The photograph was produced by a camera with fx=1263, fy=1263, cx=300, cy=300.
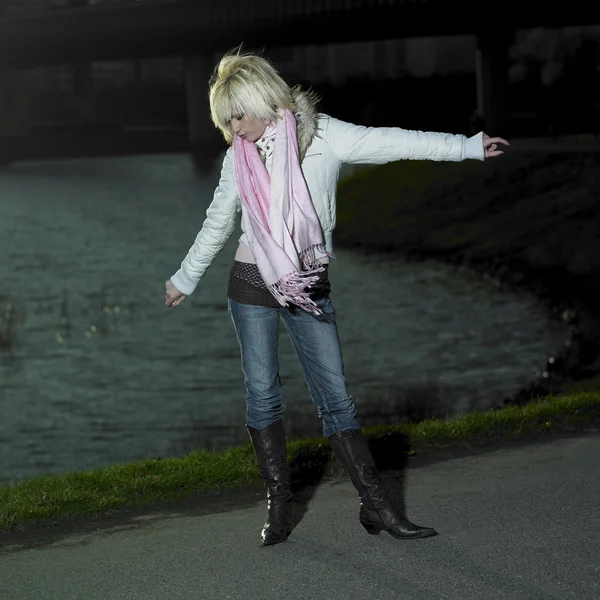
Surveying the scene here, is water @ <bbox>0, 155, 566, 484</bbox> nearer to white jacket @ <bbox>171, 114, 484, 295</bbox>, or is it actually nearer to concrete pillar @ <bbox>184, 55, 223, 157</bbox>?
concrete pillar @ <bbox>184, 55, 223, 157</bbox>

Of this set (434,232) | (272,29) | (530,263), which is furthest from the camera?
(272,29)

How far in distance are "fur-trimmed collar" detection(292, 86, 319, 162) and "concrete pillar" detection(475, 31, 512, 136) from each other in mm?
27995

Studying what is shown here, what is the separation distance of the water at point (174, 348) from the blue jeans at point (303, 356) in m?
4.97

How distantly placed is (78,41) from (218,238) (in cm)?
3080

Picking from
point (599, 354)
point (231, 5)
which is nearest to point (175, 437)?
point (599, 354)

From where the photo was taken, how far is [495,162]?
3400cm

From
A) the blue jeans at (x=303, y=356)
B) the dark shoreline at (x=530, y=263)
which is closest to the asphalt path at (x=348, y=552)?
the blue jeans at (x=303, y=356)

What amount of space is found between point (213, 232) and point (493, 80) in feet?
96.1

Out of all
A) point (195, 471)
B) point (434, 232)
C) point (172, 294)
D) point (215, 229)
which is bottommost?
point (434, 232)

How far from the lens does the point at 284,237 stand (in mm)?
4305

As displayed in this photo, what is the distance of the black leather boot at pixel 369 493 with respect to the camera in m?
4.46

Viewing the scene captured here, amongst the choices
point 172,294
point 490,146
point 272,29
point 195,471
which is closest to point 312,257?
point 172,294

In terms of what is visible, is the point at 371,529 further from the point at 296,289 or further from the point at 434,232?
the point at 434,232

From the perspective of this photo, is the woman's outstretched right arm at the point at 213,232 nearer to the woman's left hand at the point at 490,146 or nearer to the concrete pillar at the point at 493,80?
the woman's left hand at the point at 490,146
